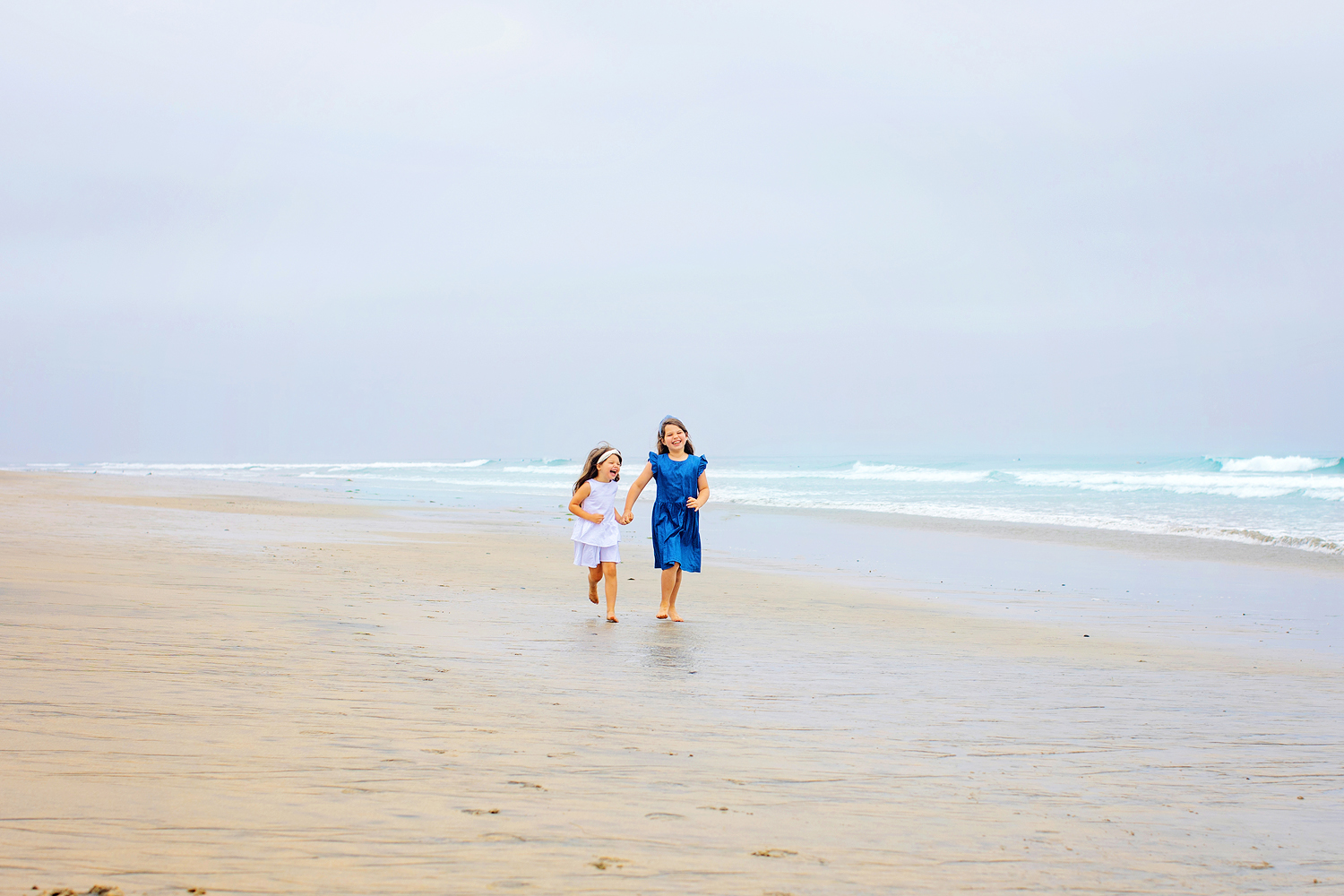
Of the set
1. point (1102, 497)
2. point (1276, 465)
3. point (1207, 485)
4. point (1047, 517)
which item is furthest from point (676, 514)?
point (1276, 465)

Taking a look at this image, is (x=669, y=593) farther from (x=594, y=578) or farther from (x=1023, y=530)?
(x=1023, y=530)

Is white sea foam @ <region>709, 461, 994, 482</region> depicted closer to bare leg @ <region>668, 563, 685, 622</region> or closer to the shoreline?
the shoreline

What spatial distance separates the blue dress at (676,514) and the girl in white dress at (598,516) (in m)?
0.40

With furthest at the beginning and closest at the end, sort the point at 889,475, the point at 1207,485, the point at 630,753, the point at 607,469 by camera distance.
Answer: the point at 889,475 → the point at 1207,485 → the point at 607,469 → the point at 630,753

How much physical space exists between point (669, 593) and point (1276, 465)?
4717 centimetres

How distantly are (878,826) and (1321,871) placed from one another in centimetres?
144

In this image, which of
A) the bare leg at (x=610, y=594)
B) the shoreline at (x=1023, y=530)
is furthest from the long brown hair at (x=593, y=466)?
the shoreline at (x=1023, y=530)

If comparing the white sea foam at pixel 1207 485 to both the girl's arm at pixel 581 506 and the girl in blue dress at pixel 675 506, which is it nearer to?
the girl in blue dress at pixel 675 506

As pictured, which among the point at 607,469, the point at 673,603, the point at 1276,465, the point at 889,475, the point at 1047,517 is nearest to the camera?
the point at 673,603

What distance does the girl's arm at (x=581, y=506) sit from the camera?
8.34 m

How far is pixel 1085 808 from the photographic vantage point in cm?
348

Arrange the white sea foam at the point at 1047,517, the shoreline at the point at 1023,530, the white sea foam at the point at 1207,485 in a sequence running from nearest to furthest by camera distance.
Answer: the shoreline at the point at 1023,530, the white sea foam at the point at 1047,517, the white sea foam at the point at 1207,485

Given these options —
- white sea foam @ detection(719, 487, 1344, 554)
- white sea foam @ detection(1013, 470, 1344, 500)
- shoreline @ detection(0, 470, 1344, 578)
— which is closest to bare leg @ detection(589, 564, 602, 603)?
shoreline @ detection(0, 470, 1344, 578)

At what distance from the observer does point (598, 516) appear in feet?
27.4
